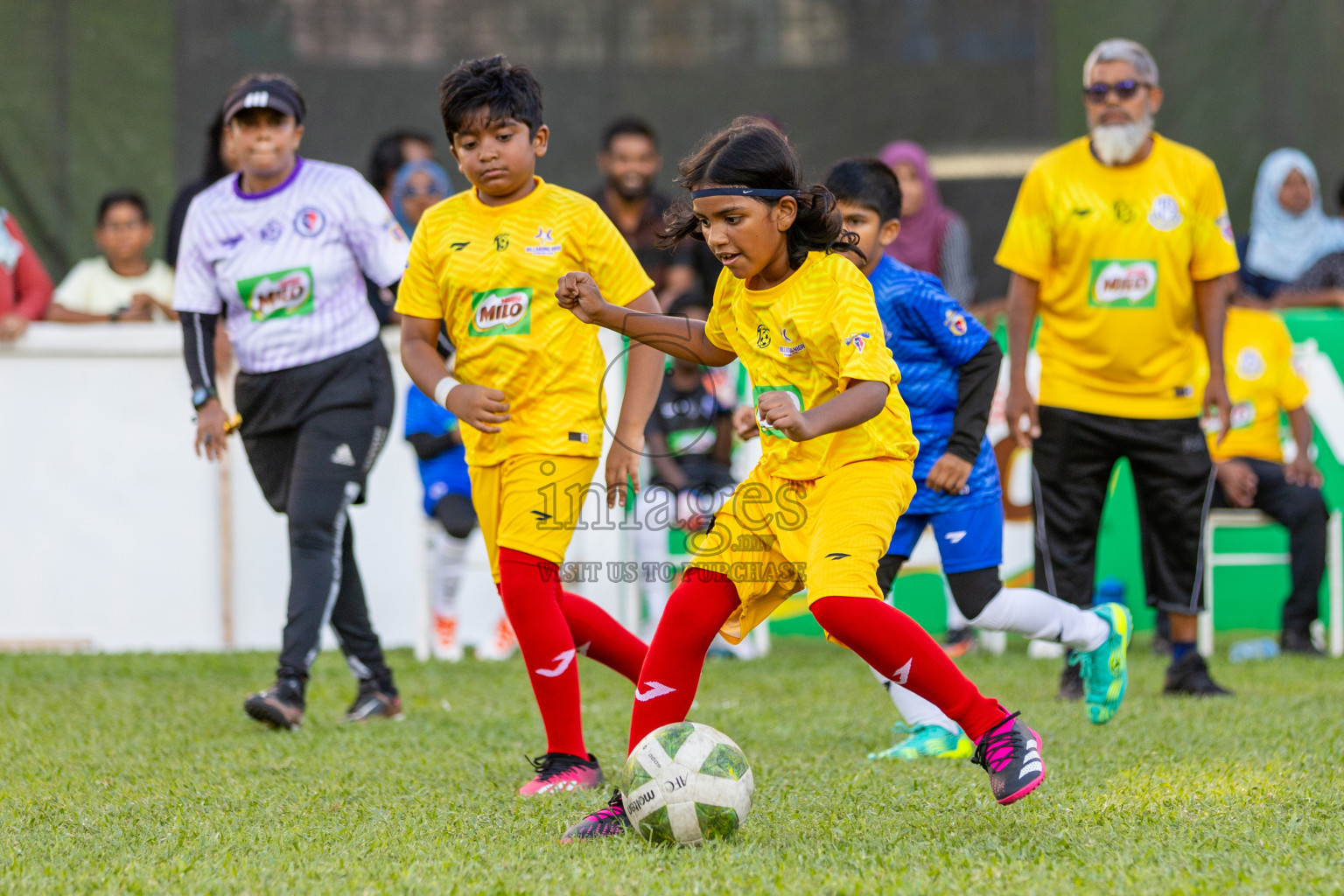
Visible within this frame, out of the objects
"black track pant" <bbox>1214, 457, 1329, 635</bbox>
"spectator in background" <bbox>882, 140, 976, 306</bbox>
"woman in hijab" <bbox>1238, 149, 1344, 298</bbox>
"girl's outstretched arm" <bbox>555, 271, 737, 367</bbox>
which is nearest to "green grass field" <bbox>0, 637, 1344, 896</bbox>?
"girl's outstretched arm" <bbox>555, 271, 737, 367</bbox>

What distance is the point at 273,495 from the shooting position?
529 cm

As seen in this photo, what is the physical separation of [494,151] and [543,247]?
278mm

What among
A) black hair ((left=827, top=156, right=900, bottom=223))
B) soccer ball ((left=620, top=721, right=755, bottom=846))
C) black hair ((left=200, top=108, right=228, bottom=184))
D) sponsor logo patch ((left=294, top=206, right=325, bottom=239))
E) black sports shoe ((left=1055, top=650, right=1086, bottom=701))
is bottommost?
black sports shoe ((left=1055, top=650, right=1086, bottom=701))

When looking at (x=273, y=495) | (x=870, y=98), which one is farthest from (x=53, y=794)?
(x=870, y=98)

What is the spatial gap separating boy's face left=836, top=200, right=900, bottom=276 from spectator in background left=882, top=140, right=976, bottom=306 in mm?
3282

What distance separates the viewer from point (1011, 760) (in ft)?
10.6

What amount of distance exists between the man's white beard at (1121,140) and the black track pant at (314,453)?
2691mm

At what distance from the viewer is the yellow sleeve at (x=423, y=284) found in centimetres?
409

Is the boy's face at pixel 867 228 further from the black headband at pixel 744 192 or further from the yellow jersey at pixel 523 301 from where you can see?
the black headband at pixel 744 192

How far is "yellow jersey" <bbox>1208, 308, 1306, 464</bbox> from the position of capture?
287 inches

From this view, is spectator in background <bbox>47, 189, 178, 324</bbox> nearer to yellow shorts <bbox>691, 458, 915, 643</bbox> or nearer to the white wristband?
the white wristband

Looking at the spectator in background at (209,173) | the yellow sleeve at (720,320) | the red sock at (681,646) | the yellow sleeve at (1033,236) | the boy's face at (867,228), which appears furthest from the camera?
the spectator in background at (209,173)

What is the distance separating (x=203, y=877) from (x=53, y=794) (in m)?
1.18

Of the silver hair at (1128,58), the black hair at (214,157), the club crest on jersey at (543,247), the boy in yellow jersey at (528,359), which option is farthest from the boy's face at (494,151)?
the black hair at (214,157)
